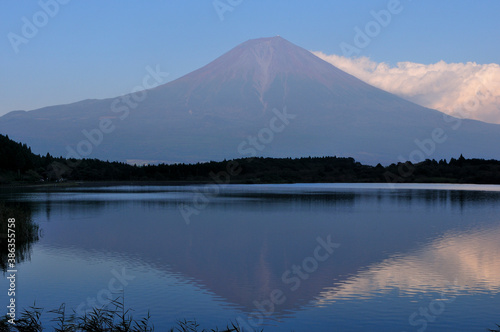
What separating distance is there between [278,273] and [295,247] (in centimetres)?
712

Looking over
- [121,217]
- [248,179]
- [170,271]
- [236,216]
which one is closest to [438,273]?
[170,271]

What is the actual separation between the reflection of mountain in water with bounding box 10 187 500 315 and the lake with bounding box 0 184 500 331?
6cm

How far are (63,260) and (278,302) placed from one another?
11604 mm

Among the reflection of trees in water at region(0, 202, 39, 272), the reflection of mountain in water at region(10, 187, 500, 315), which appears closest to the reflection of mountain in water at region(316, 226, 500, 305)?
the reflection of mountain in water at region(10, 187, 500, 315)

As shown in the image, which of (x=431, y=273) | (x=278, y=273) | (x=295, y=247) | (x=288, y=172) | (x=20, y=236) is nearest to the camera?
(x=431, y=273)

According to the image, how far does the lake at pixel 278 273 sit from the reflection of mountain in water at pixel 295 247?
0.19ft

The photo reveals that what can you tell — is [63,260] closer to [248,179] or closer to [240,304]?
[240,304]

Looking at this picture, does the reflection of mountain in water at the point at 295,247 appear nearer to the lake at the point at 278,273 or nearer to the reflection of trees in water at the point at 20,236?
the lake at the point at 278,273

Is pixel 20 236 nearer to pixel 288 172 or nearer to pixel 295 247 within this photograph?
pixel 295 247

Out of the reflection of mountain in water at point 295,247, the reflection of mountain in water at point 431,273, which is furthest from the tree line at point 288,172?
the reflection of mountain in water at point 431,273

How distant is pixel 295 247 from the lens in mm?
26922

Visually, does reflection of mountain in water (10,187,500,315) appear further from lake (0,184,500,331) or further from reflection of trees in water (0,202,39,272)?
reflection of trees in water (0,202,39,272)

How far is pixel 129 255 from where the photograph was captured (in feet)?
79.2

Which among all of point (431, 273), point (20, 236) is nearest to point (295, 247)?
point (431, 273)
